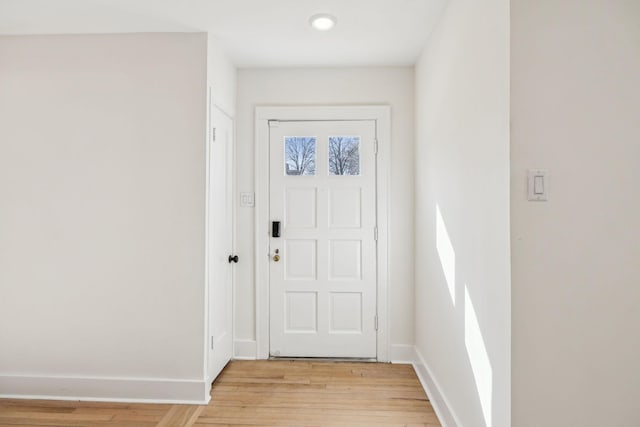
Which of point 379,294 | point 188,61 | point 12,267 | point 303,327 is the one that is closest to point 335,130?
point 188,61

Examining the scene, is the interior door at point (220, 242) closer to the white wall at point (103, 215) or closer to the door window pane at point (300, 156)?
the white wall at point (103, 215)

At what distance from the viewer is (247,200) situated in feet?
9.81

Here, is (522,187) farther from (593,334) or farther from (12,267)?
(12,267)

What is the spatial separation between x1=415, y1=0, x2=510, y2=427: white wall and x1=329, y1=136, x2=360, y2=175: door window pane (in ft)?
1.97

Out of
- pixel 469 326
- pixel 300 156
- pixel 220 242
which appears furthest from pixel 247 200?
pixel 469 326

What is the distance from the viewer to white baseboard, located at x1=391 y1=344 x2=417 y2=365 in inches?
115

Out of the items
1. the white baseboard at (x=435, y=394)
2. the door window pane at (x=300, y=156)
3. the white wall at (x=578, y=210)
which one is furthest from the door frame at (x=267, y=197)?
the white wall at (x=578, y=210)

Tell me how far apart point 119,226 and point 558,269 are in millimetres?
2506

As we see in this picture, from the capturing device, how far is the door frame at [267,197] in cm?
294

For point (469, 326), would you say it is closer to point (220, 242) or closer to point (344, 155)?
point (344, 155)

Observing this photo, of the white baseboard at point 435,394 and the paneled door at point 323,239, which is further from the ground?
the paneled door at point 323,239

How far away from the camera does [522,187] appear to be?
4.24ft

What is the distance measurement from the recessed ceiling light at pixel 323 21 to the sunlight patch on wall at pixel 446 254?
4.52 feet

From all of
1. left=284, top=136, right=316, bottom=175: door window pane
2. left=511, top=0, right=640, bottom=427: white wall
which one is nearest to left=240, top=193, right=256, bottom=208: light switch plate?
left=284, top=136, right=316, bottom=175: door window pane
